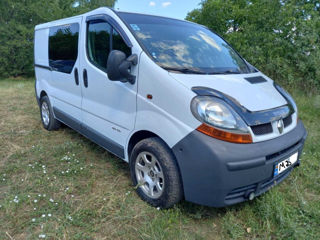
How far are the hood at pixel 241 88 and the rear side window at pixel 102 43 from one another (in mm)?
758

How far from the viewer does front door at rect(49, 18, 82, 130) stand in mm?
3201

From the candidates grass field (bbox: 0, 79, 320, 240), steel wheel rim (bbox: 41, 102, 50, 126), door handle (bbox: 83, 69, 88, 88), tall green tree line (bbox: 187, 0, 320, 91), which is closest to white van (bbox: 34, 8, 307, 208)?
door handle (bbox: 83, 69, 88, 88)

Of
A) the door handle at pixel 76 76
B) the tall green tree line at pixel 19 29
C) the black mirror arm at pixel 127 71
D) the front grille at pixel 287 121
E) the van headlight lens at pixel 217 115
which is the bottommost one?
the tall green tree line at pixel 19 29

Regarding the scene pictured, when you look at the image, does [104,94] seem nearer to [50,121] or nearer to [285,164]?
[285,164]

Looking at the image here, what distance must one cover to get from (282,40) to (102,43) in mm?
6031

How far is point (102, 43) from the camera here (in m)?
2.69

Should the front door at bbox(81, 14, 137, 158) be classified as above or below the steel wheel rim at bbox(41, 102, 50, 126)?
above

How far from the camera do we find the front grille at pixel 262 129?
5.94 feet

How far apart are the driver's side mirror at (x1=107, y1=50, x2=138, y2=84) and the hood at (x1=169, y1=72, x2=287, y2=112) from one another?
408mm

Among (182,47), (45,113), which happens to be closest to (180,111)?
(182,47)

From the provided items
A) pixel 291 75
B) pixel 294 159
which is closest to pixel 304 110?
pixel 291 75

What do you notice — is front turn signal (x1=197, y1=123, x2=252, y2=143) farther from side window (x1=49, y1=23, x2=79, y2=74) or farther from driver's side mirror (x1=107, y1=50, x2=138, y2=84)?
side window (x1=49, y1=23, x2=79, y2=74)

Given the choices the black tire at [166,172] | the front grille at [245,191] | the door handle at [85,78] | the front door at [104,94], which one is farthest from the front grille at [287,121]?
the door handle at [85,78]

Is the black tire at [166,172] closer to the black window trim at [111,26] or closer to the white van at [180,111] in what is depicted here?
the white van at [180,111]
